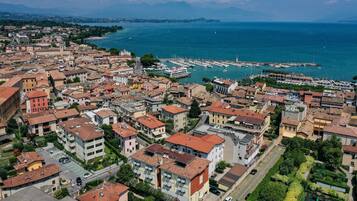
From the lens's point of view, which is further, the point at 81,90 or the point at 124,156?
the point at 81,90

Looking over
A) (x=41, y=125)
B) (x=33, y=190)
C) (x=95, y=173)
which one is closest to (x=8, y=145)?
(x=41, y=125)

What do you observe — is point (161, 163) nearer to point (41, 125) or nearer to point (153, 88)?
point (41, 125)

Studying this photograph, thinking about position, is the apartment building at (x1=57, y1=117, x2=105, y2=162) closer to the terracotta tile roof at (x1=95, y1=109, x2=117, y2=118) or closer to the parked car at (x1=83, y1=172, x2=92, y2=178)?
the parked car at (x1=83, y1=172, x2=92, y2=178)

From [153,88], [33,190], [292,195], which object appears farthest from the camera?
[153,88]

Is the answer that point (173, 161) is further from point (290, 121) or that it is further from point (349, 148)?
point (349, 148)

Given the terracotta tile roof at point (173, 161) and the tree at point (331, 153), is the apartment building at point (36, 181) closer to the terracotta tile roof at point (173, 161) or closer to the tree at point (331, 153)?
the terracotta tile roof at point (173, 161)

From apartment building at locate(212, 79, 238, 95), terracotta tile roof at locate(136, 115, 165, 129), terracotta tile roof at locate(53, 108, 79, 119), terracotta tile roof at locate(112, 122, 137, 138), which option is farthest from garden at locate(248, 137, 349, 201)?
terracotta tile roof at locate(53, 108, 79, 119)

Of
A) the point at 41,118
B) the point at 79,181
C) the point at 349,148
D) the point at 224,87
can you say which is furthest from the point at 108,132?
the point at 224,87
